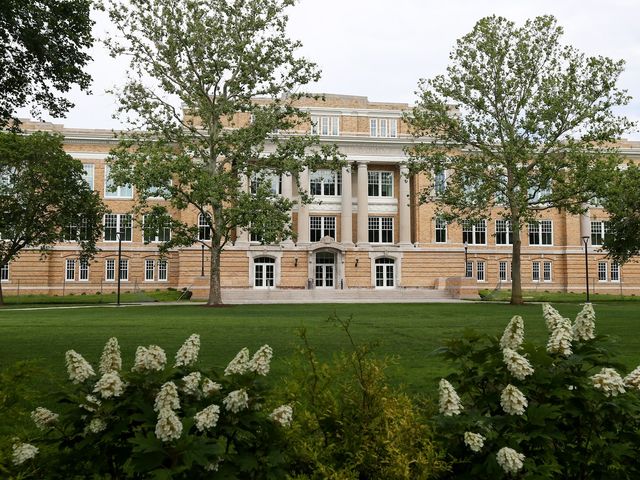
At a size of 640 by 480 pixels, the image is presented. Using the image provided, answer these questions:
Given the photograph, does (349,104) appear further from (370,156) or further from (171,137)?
(171,137)

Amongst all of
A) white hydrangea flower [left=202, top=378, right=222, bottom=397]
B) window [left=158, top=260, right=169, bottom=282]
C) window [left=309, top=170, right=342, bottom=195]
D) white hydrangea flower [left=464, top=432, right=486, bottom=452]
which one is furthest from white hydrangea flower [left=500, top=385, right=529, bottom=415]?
window [left=158, top=260, right=169, bottom=282]

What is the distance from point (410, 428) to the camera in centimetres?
376

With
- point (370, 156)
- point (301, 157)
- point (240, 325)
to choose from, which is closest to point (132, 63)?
point (301, 157)

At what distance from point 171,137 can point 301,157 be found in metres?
7.69

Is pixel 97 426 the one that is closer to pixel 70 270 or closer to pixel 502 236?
pixel 70 270

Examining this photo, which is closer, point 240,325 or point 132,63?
point 240,325

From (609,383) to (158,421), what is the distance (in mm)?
2696

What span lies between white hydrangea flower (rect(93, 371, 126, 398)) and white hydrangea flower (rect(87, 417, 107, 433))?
0.42 ft

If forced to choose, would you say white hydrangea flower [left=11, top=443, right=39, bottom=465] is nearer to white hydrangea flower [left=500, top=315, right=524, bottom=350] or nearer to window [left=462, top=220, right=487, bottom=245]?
white hydrangea flower [left=500, top=315, right=524, bottom=350]

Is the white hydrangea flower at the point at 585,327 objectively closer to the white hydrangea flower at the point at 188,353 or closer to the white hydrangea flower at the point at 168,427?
the white hydrangea flower at the point at 188,353

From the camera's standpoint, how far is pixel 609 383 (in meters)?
3.81

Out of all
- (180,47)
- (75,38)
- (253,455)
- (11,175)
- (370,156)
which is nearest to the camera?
(253,455)

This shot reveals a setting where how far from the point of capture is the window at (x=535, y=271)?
222 ft

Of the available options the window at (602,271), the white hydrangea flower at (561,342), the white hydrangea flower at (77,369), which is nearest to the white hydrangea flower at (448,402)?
the white hydrangea flower at (561,342)
